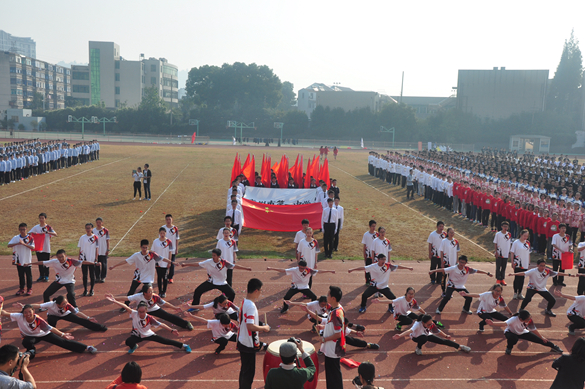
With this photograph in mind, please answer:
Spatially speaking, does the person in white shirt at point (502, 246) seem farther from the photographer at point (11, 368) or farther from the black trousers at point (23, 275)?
the black trousers at point (23, 275)

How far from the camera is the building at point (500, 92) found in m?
80.5

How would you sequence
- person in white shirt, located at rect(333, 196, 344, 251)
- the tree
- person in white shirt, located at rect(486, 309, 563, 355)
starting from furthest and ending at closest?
the tree < person in white shirt, located at rect(333, 196, 344, 251) < person in white shirt, located at rect(486, 309, 563, 355)

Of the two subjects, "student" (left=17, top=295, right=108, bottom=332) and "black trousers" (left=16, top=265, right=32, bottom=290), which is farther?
"black trousers" (left=16, top=265, right=32, bottom=290)

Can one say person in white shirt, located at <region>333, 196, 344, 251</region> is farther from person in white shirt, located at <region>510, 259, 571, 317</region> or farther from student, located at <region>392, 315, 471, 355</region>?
student, located at <region>392, 315, 471, 355</region>

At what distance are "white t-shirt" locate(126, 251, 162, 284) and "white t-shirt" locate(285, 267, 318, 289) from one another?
305cm

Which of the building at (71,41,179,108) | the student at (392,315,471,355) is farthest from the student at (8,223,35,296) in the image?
the building at (71,41,179,108)

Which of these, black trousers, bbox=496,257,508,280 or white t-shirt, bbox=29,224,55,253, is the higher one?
white t-shirt, bbox=29,224,55,253

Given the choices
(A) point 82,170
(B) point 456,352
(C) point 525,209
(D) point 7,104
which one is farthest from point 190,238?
(D) point 7,104

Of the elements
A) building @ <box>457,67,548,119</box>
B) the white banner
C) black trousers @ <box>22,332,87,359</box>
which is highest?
building @ <box>457,67,548,119</box>

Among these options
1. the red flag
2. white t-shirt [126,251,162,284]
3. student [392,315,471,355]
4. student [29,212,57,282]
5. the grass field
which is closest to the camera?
student [392,315,471,355]

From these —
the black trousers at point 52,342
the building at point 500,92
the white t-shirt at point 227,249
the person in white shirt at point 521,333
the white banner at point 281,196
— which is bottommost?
the black trousers at point 52,342

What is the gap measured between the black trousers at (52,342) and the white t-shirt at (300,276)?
4263 millimetres

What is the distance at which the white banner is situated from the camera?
19031 millimetres

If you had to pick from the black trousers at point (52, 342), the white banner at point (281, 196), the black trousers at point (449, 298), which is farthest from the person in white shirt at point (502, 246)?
the black trousers at point (52, 342)
